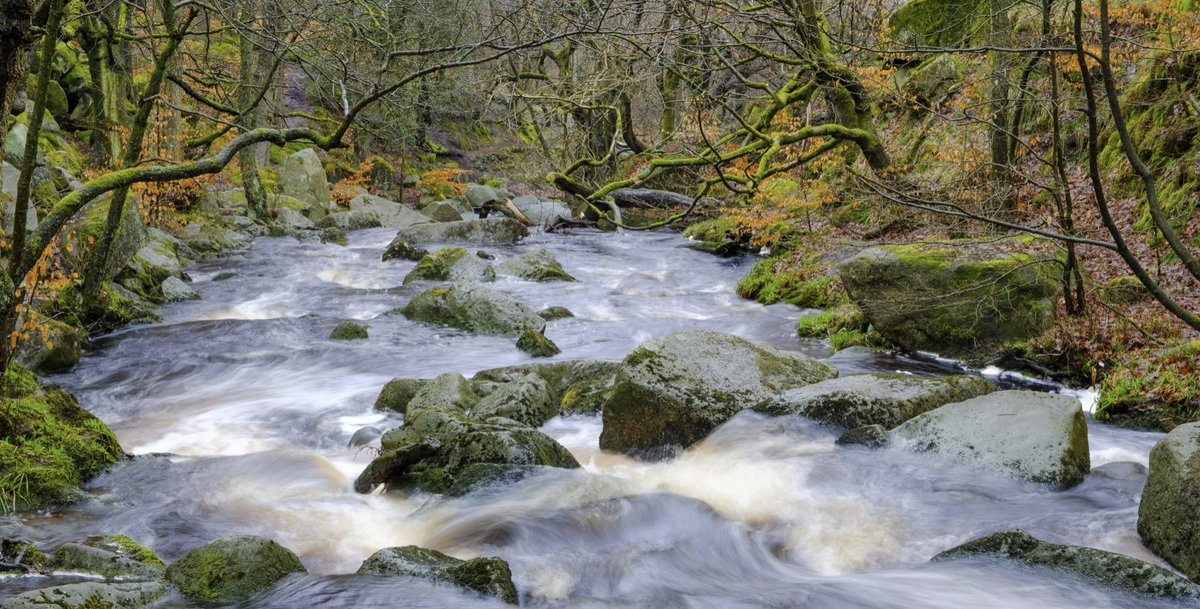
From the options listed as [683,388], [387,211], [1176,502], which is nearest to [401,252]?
[387,211]

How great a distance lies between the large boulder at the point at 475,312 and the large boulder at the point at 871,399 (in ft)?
15.9

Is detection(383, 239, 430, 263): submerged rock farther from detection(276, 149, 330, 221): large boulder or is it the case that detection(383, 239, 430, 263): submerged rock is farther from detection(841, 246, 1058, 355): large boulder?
detection(841, 246, 1058, 355): large boulder

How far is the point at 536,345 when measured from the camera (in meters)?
9.83

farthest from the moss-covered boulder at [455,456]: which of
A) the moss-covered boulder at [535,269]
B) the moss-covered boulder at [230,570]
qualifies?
the moss-covered boulder at [535,269]

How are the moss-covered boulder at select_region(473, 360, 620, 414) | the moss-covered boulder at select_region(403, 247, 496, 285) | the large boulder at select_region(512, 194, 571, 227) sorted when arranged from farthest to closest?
the large boulder at select_region(512, 194, 571, 227)
the moss-covered boulder at select_region(403, 247, 496, 285)
the moss-covered boulder at select_region(473, 360, 620, 414)

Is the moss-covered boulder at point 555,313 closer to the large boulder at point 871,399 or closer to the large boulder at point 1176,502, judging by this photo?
the large boulder at point 871,399

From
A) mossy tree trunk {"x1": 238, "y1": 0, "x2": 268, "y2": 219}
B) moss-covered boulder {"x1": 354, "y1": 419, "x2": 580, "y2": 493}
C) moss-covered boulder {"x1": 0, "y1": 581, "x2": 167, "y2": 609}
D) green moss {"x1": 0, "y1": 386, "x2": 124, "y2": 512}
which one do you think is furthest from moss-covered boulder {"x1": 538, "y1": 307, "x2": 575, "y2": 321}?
mossy tree trunk {"x1": 238, "y1": 0, "x2": 268, "y2": 219}

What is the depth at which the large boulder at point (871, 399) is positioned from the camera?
Result: 6461mm

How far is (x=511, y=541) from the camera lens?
16.1 ft

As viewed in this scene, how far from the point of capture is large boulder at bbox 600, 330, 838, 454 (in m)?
6.43

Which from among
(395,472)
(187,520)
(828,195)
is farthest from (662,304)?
(187,520)

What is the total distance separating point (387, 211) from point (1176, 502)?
22.2m

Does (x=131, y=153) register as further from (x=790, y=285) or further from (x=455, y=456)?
(x=790, y=285)

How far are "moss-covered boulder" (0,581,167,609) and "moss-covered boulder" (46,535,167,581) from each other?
0.20 metres
